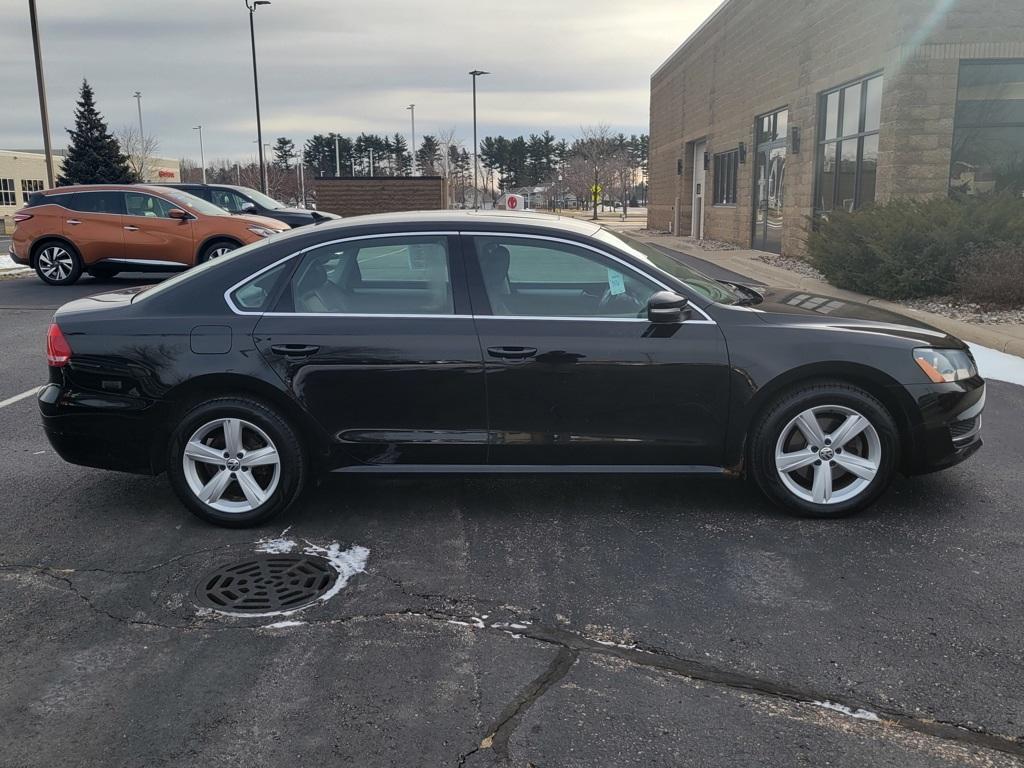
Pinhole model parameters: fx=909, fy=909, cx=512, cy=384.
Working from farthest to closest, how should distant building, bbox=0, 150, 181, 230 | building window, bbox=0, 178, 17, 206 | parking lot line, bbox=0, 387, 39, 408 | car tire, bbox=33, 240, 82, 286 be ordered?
building window, bbox=0, 178, 17, 206, distant building, bbox=0, 150, 181, 230, car tire, bbox=33, 240, 82, 286, parking lot line, bbox=0, 387, 39, 408

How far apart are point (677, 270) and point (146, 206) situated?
1331cm

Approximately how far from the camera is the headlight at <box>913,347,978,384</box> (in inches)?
186

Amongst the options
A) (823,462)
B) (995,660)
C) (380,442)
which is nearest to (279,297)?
(380,442)

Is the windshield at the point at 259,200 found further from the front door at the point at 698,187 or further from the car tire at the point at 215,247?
the front door at the point at 698,187

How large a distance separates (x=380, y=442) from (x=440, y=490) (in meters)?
0.78

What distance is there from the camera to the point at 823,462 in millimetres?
4719

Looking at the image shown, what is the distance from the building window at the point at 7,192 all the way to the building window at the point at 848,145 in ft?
262

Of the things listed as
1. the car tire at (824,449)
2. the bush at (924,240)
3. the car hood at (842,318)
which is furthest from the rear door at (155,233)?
the car tire at (824,449)

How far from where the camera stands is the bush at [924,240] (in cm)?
1161

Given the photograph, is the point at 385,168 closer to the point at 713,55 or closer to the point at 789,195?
the point at 713,55

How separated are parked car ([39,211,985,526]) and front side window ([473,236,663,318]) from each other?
1 cm

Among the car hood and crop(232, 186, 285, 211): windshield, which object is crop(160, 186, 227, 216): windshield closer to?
crop(232, 186, 285, 211): windshield

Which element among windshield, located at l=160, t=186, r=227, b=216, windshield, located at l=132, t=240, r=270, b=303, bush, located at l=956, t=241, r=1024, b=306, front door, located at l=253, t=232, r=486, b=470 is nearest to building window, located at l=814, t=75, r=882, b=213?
bush, located at l=956, t=241, r=1024, b=306

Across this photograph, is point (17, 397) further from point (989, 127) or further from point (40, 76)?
point (40, 76)
